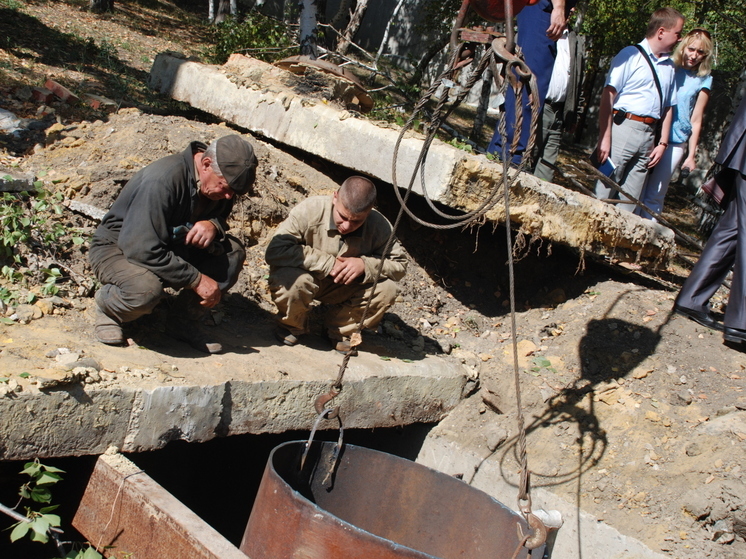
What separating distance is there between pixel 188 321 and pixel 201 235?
0.71m

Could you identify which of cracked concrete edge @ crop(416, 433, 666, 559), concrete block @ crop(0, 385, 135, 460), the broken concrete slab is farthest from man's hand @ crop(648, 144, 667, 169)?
concrete block @ crop(0, 385, 135, 460)

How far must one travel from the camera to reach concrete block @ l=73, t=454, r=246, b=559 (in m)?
2.93

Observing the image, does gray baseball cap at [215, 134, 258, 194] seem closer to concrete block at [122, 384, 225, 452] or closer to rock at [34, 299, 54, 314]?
concrete block at [122, 384, 225, 452]

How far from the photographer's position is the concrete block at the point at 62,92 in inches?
270

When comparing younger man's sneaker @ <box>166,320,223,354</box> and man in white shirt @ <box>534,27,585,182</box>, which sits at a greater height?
man in white shirt @ <box>534,27,585,182</box>

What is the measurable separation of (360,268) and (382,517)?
1616mm

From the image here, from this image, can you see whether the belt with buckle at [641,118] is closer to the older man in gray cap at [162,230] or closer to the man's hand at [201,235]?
the older man in gray cap at [162,230]

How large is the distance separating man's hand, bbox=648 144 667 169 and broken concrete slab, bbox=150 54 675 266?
537 millimetres

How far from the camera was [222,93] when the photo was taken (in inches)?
274

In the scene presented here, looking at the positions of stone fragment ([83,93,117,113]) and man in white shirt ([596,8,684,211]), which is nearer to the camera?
man in white shirt ([596,8,684,211])

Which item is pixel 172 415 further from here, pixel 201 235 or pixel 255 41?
pixel 255 41

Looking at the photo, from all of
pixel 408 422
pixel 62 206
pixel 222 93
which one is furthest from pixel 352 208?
pixel 222 93

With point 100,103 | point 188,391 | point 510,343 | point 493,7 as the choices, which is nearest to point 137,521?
point 188,391

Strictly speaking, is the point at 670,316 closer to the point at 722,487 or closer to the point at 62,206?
the point at 722,487
